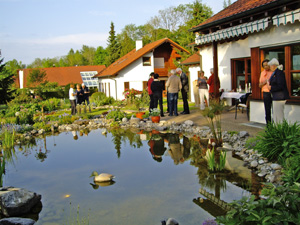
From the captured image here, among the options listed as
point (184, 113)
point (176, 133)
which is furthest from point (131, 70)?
point (176, 133)

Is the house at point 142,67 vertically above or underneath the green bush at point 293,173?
above

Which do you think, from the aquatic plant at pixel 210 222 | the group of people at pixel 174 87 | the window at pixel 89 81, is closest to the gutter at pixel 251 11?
the group of people at pixel 174 87

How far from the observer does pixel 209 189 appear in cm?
582

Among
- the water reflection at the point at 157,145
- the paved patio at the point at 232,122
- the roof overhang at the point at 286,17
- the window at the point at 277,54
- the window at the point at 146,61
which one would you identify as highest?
the window at the point at 146,61

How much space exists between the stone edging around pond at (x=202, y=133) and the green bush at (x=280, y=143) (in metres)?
0.17

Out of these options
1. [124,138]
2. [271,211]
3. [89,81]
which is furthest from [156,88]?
[89,81]

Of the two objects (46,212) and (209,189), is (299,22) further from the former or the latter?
(46,212)

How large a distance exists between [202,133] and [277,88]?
323 cm

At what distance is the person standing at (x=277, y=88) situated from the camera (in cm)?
822

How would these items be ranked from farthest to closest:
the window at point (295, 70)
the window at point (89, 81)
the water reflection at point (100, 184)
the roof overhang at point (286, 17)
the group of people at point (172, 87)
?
the window at point (89, 81)
the group of people at point (172, 87)
the window at point (295, 70)
the roof overhang at point (286, 17)
the water reflection at point (100, 184)

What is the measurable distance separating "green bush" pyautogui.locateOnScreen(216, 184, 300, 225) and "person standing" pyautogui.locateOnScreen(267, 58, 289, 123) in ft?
16.9

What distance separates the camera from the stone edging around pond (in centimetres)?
633

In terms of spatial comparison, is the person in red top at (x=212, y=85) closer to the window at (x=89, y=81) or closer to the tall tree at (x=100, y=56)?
the window at (x=89, y=81)

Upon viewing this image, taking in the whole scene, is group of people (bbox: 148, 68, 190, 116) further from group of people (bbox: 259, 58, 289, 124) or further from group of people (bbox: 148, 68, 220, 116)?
group of people (bbox: 259, 58, 289, 124)
